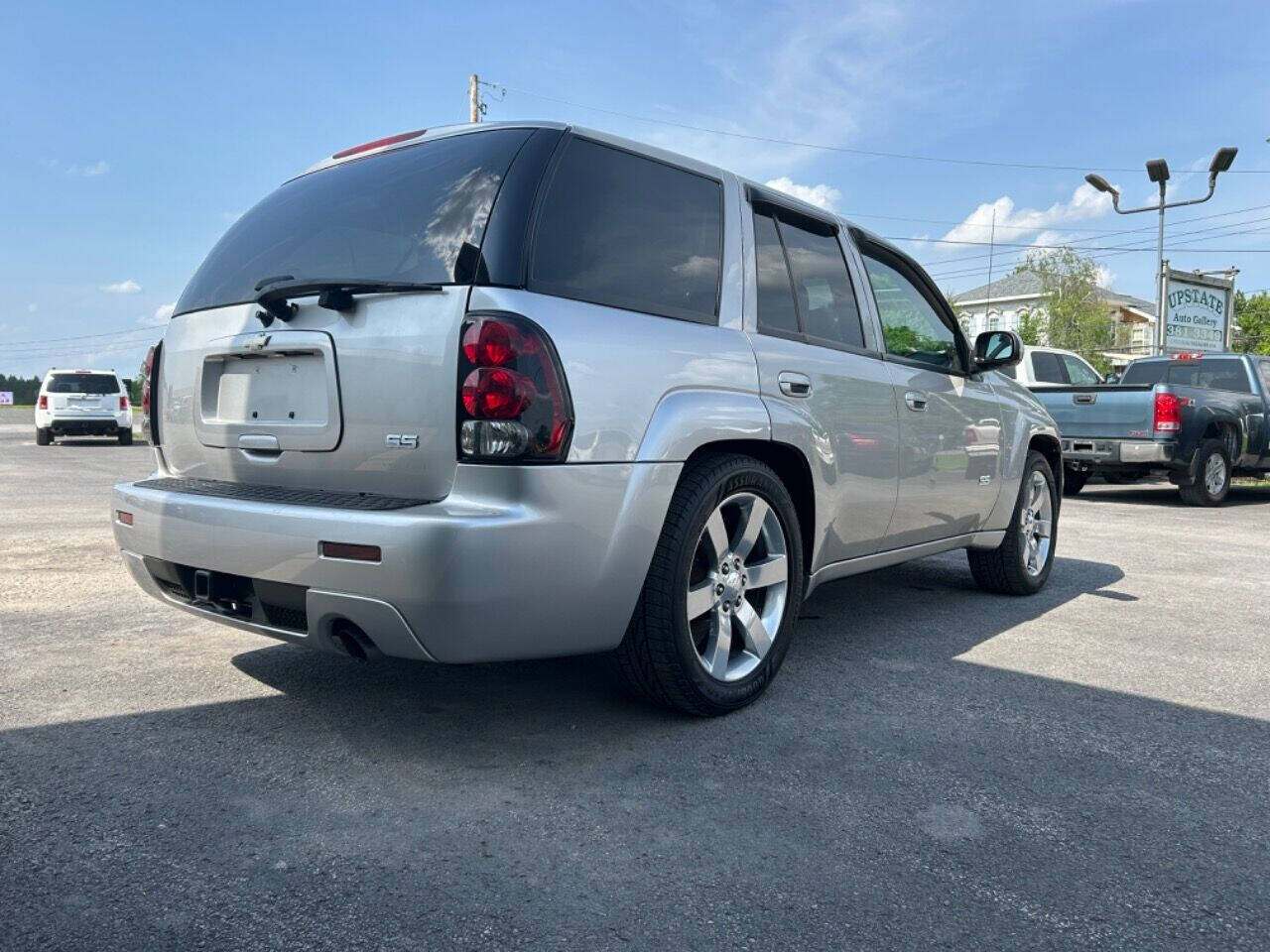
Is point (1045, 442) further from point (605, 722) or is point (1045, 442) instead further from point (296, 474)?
point (296, 474)

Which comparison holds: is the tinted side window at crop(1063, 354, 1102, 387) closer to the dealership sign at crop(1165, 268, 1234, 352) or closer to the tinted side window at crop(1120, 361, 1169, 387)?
Result: the tinted side window at crop(1120, 361, 1169, 387)

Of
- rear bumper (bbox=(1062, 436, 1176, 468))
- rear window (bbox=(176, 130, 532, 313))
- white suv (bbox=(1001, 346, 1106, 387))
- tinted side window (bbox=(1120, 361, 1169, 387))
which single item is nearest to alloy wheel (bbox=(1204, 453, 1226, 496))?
rear bumper (bbox=(1062, 436, 1176, 468))

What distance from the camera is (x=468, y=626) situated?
257cm

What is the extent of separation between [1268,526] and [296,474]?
31.5 ft

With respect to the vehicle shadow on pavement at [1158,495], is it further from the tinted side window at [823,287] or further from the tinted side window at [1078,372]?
the tinted side window at [823,287]

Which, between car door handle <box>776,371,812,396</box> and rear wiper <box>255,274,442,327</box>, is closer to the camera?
rear wiper <box>255,274,442,327</box>

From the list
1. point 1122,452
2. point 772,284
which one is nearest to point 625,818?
point 772,284

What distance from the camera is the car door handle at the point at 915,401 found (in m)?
4.26

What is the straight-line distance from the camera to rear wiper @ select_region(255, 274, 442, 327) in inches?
109

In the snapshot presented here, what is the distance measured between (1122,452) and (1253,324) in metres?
88.5

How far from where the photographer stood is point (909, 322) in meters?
4.60

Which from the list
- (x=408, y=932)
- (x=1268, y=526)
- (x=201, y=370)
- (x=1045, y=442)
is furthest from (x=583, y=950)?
(x=1268, y=526)

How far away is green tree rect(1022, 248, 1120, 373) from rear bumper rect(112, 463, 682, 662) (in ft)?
167

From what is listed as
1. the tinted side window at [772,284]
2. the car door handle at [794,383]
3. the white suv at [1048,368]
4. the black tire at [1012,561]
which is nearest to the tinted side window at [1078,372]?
the white suv at [1048,368]
